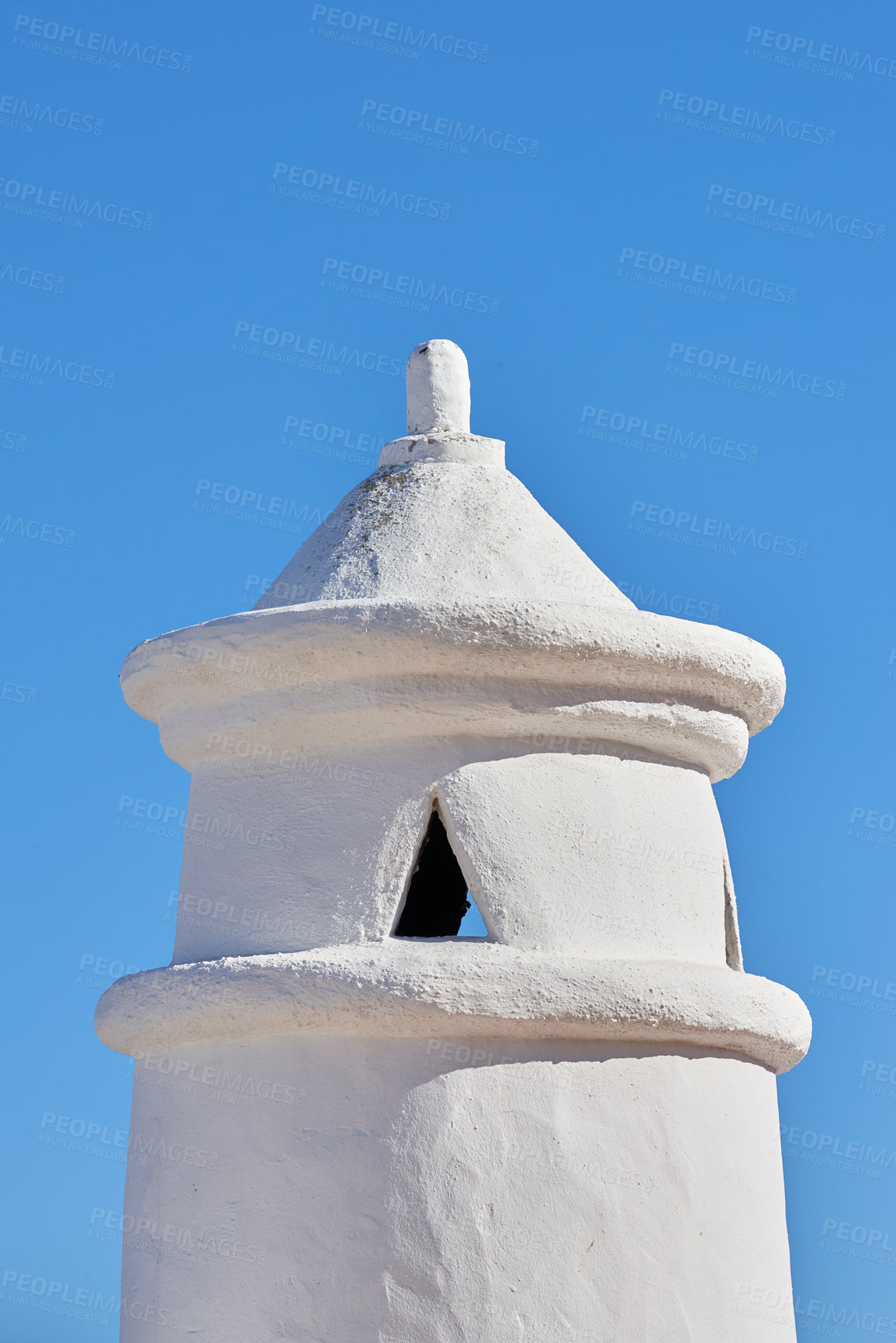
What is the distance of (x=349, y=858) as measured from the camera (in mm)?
4207

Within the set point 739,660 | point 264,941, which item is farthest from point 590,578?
point 264,941

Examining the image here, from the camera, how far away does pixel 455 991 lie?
387cm

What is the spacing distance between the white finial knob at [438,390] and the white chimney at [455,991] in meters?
0.57

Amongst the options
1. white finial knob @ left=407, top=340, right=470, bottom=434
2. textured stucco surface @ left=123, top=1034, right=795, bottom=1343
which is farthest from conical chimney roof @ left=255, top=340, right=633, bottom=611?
textured stucco surface @ left=123, top=1034, right=795, bottom=1343

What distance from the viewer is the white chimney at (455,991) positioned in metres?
3.84

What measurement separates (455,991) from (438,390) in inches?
93.3

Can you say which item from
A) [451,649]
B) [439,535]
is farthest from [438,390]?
[451,649]

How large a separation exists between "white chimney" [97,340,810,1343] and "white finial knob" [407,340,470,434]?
0.57 m

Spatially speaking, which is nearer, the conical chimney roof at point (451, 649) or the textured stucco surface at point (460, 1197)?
the textured stucco surface at point (460, 1197)

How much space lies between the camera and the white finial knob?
528cm

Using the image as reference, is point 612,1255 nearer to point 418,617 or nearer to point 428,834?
point 428,834

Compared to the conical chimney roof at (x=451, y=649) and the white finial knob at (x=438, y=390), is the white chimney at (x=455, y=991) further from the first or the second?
the white finial knob at (x=438, y=390)

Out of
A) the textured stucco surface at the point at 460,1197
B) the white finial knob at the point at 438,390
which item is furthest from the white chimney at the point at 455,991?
the white finial knob at the point at 438,390

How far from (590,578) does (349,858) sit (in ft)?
4.39
